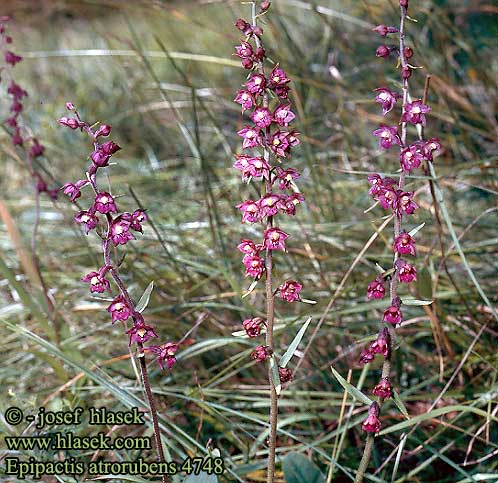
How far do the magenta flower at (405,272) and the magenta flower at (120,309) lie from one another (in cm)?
47

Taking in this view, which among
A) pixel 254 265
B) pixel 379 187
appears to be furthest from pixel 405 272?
pixel 254 265

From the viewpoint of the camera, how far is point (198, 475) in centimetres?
139

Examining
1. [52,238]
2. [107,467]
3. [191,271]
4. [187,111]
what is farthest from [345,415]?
[187,111]

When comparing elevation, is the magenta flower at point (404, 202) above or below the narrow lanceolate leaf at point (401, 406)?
above

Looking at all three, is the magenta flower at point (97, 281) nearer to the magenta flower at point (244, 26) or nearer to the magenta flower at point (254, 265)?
the magenta flower at point (254, 265)

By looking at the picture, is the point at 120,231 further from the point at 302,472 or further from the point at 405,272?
the point at 302,472

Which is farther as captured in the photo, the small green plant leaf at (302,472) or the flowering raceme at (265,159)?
the small green plant leaf at (302,472)

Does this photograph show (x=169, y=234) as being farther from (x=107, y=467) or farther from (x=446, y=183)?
(x=107, y=467)

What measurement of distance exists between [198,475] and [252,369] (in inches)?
32.9

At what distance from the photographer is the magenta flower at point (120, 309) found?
1.29 meters

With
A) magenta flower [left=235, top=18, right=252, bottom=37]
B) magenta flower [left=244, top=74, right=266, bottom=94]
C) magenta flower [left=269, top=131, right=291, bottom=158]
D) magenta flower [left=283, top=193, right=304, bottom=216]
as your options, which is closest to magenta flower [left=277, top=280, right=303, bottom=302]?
magenta flower [left=283, top=193, right=304, bottom=216]

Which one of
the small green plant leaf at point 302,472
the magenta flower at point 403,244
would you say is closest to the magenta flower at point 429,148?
the magenta flower at point 403,244

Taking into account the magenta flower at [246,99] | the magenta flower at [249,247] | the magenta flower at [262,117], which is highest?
the magenta flower at [246,99]

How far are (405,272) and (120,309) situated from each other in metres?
0.50
